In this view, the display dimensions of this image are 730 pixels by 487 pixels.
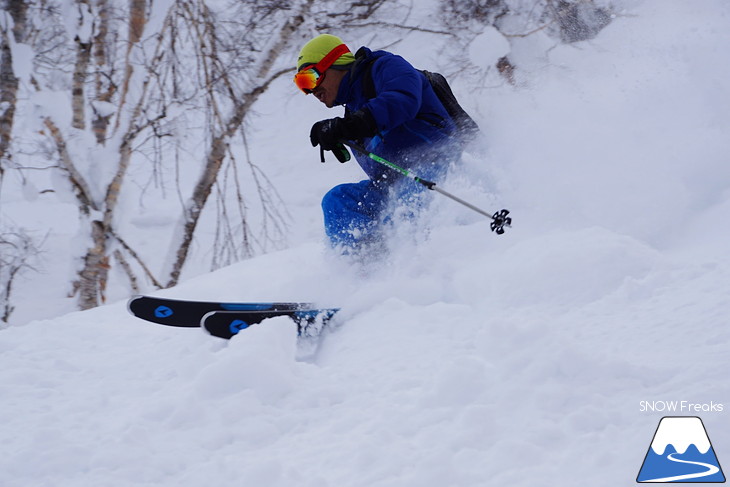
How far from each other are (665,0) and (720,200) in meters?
5.35

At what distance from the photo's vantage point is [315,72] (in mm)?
3607

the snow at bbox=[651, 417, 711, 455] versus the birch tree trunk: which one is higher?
the birch tree trunk

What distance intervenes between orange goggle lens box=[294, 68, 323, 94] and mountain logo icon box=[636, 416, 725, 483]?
8.45ft

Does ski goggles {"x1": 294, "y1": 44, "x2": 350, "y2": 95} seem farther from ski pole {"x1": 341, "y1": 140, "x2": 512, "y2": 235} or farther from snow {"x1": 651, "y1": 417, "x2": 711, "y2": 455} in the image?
snow {"x1": 651, "y1": 417, "x2": 711, "y2": 455}

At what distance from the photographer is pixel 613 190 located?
4.00 meters

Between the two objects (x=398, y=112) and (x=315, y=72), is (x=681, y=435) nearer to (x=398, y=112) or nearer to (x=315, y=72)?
(x=398, y=112)

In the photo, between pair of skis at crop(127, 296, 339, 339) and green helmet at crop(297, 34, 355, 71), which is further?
green helmet at crop(297, 34, 355, 71)

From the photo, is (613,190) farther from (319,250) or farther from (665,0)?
(665,0)

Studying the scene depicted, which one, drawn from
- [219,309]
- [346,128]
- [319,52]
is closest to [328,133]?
[346,128]

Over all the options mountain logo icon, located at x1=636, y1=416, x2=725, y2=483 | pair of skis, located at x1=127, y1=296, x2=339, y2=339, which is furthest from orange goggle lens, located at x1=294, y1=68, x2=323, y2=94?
mountain logo icon, located at x1=636, y1=416, x2=725, y2=483

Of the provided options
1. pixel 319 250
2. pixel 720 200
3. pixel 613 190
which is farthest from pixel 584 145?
pixel 319 250

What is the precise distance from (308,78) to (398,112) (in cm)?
64

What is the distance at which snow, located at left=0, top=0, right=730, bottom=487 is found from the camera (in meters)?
1.85

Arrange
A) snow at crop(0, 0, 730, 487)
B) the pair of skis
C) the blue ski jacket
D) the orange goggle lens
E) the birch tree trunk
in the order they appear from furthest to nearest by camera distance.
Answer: the birch tree trunk → the orange goggle lens → the blue ski jacket → the pair of skis → snow at crop(0, 0, 730, 487)
